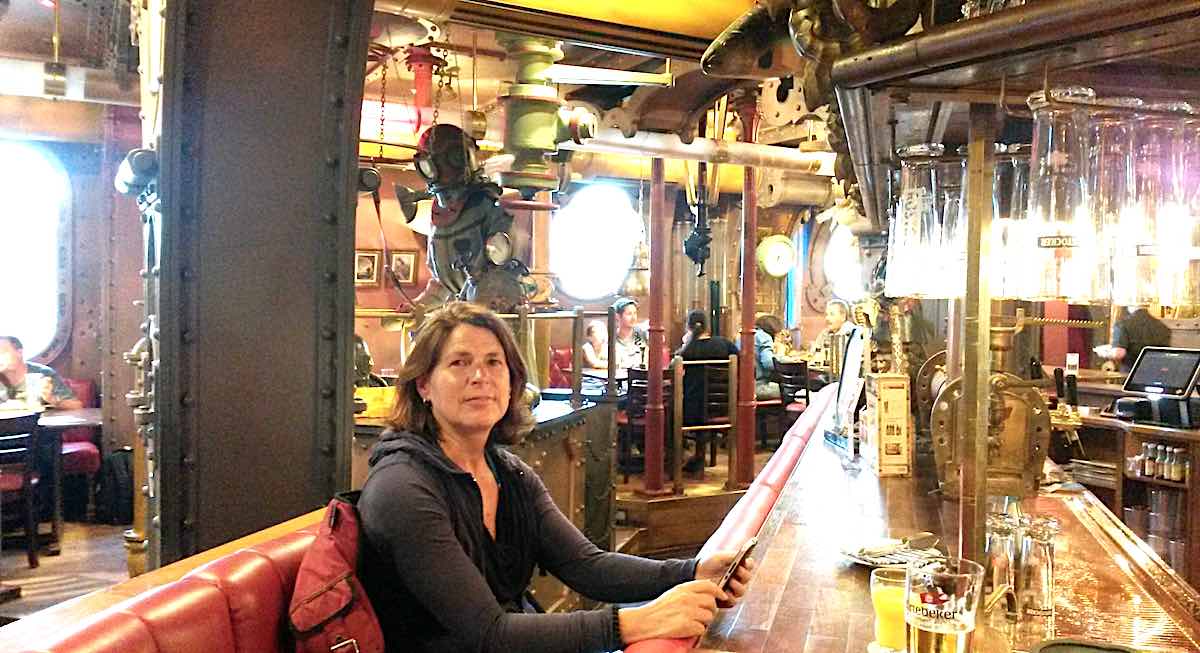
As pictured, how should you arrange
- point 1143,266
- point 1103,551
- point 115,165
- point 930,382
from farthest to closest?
point 115,165 → point 930,382 → point 1103,551 → point 1143,266

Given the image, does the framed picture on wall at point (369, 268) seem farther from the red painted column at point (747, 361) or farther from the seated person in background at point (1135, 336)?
the seated person in background at point (1135, 336)

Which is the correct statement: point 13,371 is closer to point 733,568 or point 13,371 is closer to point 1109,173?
point 733,568

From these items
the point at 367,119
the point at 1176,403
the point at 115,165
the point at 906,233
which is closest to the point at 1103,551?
the point at 906,233

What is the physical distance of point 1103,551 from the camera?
2.16 m

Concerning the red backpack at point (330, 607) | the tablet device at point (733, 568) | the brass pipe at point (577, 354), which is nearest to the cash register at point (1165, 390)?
the brass pipe at point (577, 354)

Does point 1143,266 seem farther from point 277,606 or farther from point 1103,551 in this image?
point 277,606

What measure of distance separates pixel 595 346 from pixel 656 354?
3.22 metres

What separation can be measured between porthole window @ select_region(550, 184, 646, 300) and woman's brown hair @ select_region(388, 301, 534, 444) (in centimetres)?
900

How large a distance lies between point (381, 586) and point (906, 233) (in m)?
1.41

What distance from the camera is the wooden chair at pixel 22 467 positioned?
540 centimetres

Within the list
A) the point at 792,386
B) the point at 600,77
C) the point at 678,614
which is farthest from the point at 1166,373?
the point at 792,386

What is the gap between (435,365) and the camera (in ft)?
6.95

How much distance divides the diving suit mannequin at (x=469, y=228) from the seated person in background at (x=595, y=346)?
508 cm

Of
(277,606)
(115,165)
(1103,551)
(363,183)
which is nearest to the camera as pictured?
(277,606)
